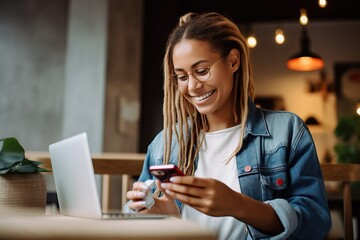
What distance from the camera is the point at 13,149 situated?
1373mm

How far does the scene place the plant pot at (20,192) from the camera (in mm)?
1315

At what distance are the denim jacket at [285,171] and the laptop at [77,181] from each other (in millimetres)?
441

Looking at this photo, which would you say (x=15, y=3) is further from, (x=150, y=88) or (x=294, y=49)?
(x=294, y=49)

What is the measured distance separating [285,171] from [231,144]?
212 mm

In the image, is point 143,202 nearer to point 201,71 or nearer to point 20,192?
point 20,192

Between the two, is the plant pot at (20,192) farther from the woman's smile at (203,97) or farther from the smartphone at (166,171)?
the woman's smile at (203,97)

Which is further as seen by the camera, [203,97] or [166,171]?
[203,97]

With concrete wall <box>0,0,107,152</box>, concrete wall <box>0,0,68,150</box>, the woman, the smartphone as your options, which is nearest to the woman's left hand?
the smartphone

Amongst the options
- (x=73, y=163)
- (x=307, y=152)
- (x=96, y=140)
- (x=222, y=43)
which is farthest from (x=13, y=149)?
(x=96, y=140)

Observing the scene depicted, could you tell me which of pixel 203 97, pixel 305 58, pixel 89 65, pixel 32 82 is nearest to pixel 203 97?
pixel 203 97

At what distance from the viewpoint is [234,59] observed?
1.65 meters

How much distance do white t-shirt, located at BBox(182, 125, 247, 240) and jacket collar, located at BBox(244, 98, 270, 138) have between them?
0.20 feet

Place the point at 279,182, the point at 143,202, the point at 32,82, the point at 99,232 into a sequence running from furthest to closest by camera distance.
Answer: the point at 32,82, the point at 279,182, the point at 143,202, the point at 99,232

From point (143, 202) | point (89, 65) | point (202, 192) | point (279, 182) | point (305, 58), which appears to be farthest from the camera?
point (305, 58)
